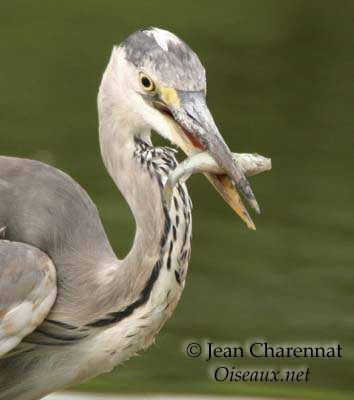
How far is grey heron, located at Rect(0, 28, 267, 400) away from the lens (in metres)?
4.36

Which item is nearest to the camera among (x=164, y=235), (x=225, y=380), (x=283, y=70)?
(x=164, y=235)

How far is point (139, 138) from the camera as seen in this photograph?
4543 mm

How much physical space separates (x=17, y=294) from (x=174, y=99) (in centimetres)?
75

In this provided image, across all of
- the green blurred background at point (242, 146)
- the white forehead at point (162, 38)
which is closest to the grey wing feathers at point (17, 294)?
the white forehead at point (162, 38)

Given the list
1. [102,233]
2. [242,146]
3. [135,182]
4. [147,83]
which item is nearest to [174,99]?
[147,83]

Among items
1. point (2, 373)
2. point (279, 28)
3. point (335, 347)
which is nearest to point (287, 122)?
point (279, 28)

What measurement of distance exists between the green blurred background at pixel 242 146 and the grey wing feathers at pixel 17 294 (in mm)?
1328

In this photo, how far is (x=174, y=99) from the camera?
4.34 metres

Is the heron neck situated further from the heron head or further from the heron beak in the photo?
the heron beak

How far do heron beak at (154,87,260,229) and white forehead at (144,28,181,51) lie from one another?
0.12 metres

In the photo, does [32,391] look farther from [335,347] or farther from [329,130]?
[329,130]

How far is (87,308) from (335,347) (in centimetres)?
177

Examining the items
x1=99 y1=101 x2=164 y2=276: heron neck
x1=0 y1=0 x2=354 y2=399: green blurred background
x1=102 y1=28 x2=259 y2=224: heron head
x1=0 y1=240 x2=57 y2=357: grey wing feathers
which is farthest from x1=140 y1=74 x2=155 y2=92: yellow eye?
x1=0 y1=0 x2=354 y2=399: green blurred background

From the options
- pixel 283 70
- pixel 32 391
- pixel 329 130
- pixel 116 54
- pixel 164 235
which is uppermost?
pixel 283 70
